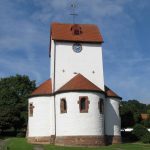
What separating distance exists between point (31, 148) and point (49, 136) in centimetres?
834

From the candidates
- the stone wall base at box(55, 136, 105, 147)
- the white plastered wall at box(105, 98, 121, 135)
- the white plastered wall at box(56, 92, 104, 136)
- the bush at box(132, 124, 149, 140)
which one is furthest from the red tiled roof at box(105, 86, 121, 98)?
the stone wall base at box(55, 136, 105, 147)

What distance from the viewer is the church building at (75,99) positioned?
149 feet

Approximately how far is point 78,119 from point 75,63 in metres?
9.08

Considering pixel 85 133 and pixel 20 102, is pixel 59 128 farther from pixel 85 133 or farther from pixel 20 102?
pixel 20 102

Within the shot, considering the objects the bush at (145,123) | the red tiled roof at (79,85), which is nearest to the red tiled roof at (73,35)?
the red tiled roof at (79,85)

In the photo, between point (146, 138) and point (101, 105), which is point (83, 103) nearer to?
point (101, 105)

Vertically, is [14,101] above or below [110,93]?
above

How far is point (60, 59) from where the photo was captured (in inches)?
1987

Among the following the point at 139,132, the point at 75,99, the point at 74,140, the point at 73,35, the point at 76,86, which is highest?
the point at 73,35

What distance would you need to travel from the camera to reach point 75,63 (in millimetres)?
50719

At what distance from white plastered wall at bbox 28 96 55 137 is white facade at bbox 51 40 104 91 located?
3198mm

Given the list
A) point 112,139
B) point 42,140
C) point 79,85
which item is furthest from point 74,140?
point 112,139

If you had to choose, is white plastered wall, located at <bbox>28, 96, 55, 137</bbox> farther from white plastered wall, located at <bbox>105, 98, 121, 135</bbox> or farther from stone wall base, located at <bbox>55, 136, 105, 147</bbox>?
white plastered wall, located at <bbox>105, 98, 121, 135</bbox>

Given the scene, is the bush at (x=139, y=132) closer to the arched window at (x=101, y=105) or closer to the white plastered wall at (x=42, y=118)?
the arched window at (x=101, y=105)
